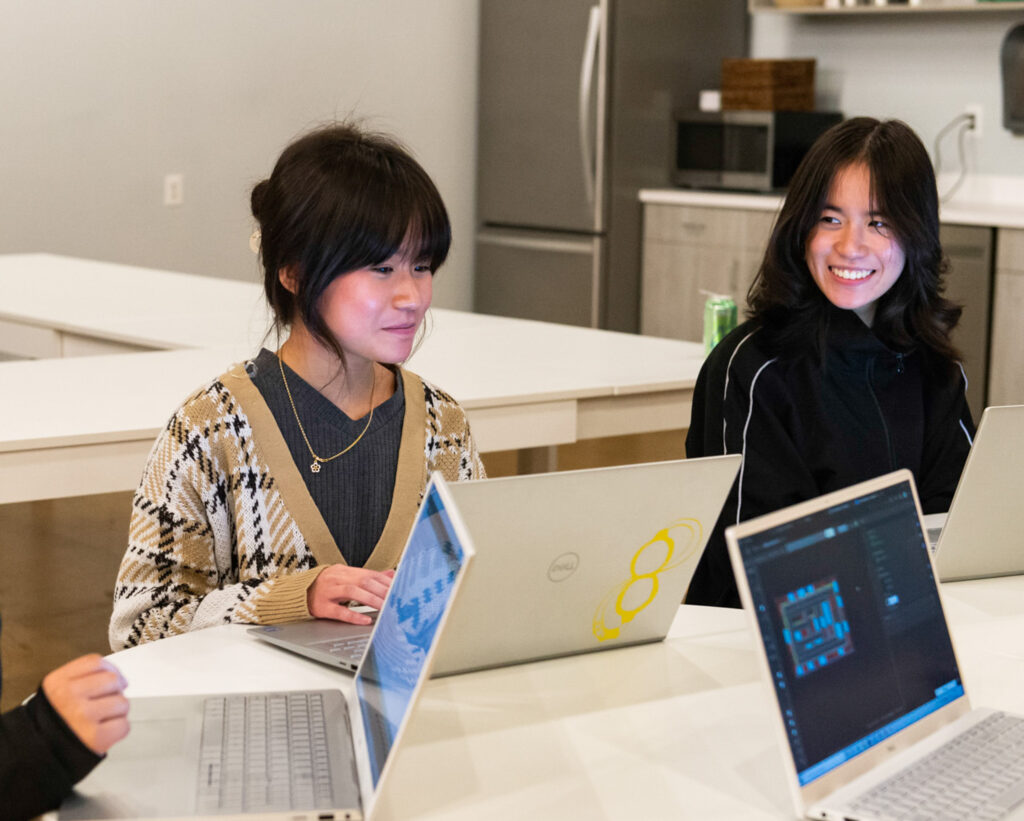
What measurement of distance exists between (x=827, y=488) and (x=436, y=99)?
4166mm

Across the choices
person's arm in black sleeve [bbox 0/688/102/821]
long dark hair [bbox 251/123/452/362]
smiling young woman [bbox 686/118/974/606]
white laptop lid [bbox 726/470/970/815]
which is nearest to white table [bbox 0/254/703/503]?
smiling young woman [bbox 686/118/974/606]

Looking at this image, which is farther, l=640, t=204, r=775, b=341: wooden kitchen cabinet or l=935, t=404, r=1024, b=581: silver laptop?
l=640, t=204, r=775, b=341: wooden kitchen cabinet

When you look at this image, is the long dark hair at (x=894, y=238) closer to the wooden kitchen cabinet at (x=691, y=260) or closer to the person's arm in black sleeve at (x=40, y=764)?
the person's arm in black sleeve at (x=40, y=764)

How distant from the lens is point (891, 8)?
478 cm

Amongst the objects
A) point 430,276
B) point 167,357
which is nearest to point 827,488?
point 430,276

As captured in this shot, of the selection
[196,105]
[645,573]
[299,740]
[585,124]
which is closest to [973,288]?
[585,124]

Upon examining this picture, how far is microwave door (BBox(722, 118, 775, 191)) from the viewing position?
499 centimetres

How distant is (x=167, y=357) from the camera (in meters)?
2.70

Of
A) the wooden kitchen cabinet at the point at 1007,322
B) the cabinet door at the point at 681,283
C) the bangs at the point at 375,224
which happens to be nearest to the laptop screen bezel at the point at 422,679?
the bangs at the point at 375,224

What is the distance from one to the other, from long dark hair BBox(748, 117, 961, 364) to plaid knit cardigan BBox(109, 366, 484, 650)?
63cm

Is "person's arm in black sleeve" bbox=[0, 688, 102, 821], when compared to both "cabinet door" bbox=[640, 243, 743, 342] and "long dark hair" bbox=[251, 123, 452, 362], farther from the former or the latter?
"cabinet door" bbox=[640, 243, 743, 342]

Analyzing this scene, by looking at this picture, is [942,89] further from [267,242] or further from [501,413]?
[267,242]

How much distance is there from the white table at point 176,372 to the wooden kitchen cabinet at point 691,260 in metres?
1.77

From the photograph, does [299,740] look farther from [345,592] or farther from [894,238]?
[894,238]
